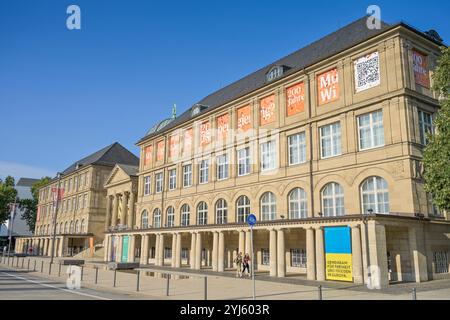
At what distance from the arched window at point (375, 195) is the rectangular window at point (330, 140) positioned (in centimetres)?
349

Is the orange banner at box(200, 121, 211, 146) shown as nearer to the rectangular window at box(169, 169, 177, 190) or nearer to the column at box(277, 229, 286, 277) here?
the rectangular window at box(169, 169, 177, 190)

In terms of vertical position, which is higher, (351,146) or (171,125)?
(171,125)

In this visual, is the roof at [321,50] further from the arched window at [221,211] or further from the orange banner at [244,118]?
the arched window at [221,211]

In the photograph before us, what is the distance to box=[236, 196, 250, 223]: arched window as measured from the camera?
36156 mm

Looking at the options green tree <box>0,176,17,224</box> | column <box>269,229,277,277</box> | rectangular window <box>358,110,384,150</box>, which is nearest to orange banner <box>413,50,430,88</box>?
rectangular window <box>358,110,384,150</box>

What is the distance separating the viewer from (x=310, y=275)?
81.2 ft

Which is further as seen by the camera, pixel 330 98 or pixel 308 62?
pixel 308 62

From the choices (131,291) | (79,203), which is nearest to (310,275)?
(131,291)

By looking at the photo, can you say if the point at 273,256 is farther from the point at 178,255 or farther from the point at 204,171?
the point at 204,171

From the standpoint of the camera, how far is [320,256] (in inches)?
947

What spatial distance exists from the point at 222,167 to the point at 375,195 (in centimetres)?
1756
